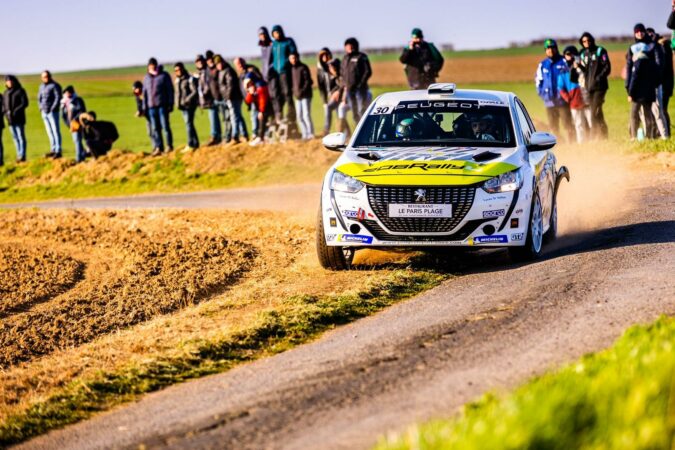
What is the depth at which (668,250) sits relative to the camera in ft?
39.4

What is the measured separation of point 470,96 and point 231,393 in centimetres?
667

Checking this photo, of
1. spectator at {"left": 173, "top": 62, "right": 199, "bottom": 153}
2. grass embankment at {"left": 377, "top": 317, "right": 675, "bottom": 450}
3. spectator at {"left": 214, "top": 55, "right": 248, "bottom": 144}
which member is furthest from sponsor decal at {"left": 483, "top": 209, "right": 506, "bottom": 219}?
spectator at {"left": 173, "top": 62, "right": 199, "bottom": 153}

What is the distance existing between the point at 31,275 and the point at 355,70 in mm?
11701

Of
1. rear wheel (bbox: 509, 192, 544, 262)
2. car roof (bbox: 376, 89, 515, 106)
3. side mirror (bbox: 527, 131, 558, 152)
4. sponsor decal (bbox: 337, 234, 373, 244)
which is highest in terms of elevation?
car roof (bbox: 376, 89, 515, 106)

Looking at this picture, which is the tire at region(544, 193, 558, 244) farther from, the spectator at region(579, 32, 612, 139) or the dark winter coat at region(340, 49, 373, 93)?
the dark winter coat at region(340, 49, 373, 93)

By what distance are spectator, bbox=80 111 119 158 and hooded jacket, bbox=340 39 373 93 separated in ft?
29.2

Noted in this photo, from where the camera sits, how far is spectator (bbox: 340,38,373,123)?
25016 mm

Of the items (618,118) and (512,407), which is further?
(618,118)

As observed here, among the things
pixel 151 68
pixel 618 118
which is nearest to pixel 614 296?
pixel 151 68

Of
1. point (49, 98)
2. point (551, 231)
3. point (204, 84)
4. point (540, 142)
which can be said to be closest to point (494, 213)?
point (540, 142)

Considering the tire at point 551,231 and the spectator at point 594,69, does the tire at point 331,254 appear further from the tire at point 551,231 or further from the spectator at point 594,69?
the spectator at point 594,69

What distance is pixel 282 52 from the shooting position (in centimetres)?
2641

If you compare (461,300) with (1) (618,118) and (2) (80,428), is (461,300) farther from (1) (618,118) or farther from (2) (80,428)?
(1) (618,118)

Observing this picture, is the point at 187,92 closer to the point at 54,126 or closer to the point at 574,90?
the point at 54,126
